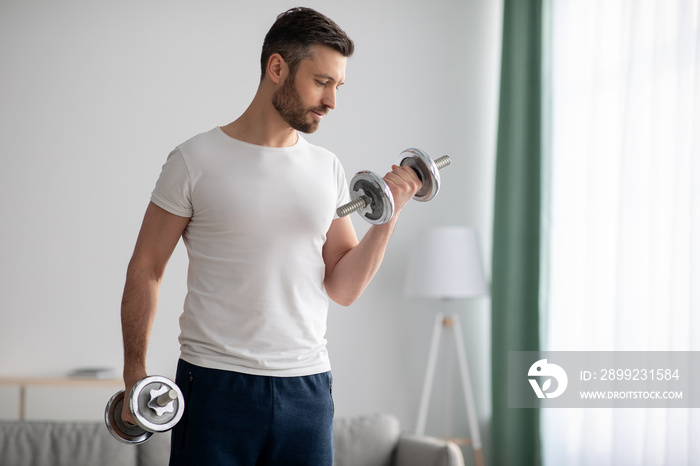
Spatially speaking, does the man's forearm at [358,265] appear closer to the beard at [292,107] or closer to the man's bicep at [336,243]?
the man's bicep at [336,243]

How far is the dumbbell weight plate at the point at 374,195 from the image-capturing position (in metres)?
1.47

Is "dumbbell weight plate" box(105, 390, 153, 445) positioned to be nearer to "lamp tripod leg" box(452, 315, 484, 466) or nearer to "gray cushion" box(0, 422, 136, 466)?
"gray cushion" box(0, 422, 136, 466)

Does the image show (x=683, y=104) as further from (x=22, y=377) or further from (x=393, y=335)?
(x=22, y=377)

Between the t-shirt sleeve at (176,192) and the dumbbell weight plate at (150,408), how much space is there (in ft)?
1.12

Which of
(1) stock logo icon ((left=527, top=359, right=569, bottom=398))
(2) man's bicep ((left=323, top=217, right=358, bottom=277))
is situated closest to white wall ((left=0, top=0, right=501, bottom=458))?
(1) stock logo icon ((left=527, top=359, right=569, bottom=398))

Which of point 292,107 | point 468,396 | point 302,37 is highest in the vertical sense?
point 302,37

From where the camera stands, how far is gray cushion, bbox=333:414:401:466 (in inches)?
114

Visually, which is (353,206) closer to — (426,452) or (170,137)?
(426,452)

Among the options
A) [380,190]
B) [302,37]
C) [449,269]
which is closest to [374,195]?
[380,190]

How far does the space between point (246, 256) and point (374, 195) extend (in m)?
0.28

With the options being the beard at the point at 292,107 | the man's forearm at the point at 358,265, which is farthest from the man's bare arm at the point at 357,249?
the beard at the point at 292,107

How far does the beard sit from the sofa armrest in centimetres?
158

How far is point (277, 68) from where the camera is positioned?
1.61 meters

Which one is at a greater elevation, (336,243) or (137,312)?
(336,243)
